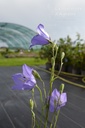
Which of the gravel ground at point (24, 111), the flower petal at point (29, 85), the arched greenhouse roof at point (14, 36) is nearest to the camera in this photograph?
the flower petal at point (29, 85)

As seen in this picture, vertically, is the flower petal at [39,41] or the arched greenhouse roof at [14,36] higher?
the arched greenhouse roof at [14,36]

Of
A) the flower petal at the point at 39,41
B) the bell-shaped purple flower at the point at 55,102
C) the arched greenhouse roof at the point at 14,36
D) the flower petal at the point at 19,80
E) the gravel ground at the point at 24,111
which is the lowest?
the gravel ground at the point at 24,111

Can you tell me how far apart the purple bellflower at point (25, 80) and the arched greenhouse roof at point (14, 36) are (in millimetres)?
13261

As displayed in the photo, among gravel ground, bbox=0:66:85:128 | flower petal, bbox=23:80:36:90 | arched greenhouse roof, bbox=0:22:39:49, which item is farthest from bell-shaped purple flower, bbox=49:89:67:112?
arched greenhouse roof, bbox=0:22:39:49

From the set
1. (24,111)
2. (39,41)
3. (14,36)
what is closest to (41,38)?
(39,41)

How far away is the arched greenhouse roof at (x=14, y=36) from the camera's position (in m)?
14.4

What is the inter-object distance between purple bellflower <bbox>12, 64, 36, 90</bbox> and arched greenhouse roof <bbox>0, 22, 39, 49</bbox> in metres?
13.3

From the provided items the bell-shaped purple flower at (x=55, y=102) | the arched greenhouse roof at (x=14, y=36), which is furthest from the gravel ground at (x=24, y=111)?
the arched greenhouse roof at (x=14, y=36)

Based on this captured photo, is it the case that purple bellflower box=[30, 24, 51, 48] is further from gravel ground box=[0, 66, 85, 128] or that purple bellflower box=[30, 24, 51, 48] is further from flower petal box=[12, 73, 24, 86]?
gravel ground box=[0, 66, 85, 128]

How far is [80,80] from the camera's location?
6.32 m

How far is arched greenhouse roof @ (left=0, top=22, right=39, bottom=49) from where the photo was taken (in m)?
14.4

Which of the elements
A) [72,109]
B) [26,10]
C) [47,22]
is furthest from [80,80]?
[26,10]

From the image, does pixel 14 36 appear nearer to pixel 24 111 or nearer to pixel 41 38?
pixel 24 111

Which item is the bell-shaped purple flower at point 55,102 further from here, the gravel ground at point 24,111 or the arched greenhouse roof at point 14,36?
the arched greenhouse roof at point 14,36
